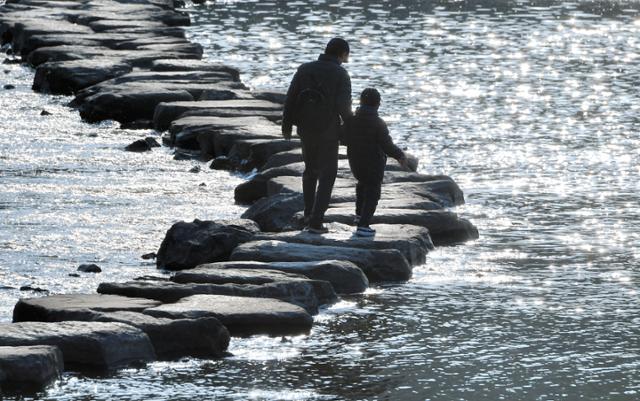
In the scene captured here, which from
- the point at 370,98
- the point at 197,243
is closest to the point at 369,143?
the point at 370,98

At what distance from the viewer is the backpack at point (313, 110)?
1259 cm

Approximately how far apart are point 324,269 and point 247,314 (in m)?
1.30

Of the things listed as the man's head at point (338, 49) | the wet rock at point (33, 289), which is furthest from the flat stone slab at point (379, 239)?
the wet rock at point (33, 289)

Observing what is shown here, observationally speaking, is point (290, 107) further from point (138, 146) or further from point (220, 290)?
point (138, 146)

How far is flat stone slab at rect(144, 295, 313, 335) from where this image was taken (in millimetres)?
10367

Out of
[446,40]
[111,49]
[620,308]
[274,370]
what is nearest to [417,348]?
[274,370]

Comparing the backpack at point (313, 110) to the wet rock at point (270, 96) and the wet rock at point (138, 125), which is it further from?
the wet rock at point (270, 96)

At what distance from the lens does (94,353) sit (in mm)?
9688

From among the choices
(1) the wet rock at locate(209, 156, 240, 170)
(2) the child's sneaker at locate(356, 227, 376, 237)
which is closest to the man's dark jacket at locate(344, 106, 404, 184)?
(2) the child's sneaker at locate(356, 227, 376, 237)

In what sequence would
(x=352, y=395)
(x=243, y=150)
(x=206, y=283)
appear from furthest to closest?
(x=243, y=150)
(x=206, y=283)
(x=352, y=395)

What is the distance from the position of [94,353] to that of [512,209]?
601 centimetres

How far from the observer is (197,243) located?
1250cm

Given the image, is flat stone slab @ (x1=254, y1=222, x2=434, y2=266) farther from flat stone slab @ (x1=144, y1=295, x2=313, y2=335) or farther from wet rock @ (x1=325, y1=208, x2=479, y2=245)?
flat stone slab @ (x1=144, y1=295, x2=313, y2=335)

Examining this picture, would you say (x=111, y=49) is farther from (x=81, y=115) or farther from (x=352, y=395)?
(x=352, y=395)
